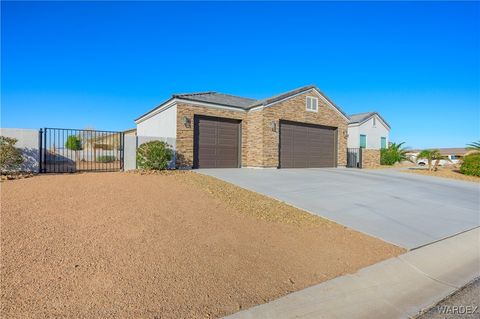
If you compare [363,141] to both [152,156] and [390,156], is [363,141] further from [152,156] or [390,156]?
[152,156]

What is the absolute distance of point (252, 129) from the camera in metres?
15.7

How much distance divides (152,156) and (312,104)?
1142 centimetres

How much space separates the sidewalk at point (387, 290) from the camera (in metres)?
3.10

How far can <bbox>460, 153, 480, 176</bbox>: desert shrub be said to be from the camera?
16672 mm

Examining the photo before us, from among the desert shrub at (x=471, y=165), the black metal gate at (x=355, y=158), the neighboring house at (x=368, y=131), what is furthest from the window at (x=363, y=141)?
the desert shrub at (x=471, y=165)

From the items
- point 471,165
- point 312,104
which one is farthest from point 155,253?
point 471,165

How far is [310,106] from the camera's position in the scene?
1745cm

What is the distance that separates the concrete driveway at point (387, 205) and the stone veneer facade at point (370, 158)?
10.6 m

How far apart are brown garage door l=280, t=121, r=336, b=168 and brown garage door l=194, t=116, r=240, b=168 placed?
297cm

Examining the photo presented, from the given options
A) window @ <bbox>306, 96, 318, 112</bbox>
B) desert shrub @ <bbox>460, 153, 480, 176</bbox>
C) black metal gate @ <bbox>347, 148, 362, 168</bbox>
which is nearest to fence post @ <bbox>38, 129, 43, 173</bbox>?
window @ <bbox>306, 96, 318, 112</bbox>

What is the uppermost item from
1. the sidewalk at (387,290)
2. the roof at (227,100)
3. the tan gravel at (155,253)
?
the roof at (227,100)

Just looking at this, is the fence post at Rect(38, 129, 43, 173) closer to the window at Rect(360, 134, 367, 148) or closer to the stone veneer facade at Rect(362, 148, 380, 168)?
the stone veneer facade at Rect(362, 148, 380, 168)

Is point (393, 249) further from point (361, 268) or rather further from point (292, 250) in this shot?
point (292, 250)

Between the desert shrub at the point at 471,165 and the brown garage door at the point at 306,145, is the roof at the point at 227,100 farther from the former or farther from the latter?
the desert shrub at the point at 471,165
